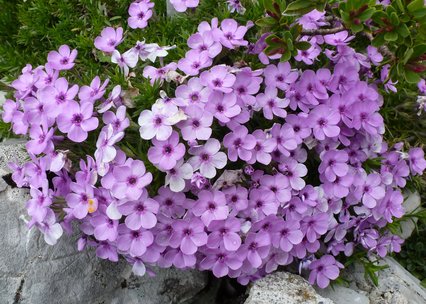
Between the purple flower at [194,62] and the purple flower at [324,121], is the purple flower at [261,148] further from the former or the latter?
the purple flower at [194,62]

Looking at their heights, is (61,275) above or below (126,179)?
below

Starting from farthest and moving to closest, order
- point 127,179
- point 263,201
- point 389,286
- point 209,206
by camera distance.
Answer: point 389,286 → point 263,201 → point 209,206 → point 127,179

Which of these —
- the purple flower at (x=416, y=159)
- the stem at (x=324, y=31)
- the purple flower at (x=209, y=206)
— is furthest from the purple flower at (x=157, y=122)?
the purple flower at (x=416, y=159)

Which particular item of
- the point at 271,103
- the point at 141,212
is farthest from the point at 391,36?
the point at 141,212

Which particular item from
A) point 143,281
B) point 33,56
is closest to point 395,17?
point 143,281

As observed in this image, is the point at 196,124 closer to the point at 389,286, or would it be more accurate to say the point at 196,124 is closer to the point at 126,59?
the point at 126,59

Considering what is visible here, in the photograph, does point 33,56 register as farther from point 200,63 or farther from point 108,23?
point 200,63
